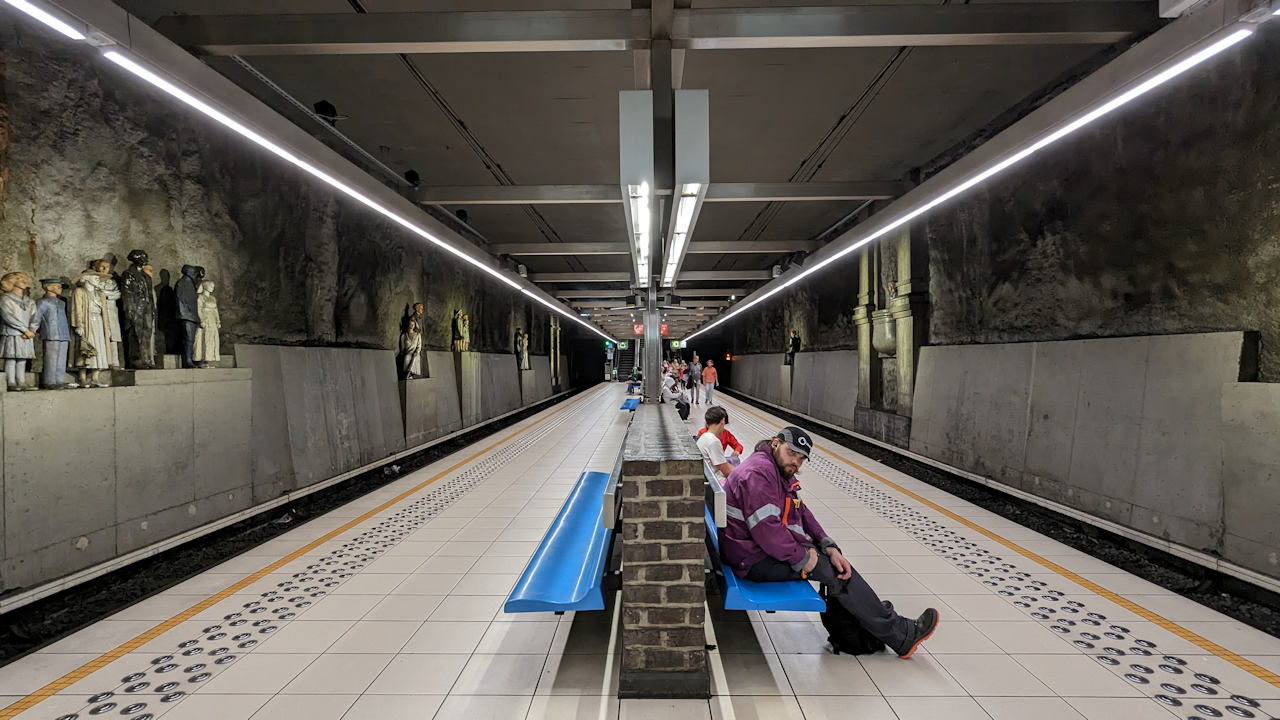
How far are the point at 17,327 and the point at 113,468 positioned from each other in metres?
1.12

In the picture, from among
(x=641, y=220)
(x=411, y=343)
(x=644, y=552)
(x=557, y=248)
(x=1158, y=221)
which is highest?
(x=557, y=248)

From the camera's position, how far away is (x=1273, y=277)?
3.11 meters

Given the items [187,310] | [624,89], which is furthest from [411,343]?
[624,89]

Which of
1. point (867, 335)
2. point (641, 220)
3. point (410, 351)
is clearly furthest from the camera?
point (867, 335)

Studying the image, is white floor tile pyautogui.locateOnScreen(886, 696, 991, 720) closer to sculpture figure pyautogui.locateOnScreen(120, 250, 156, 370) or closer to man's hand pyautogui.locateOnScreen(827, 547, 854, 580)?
man's hand pyautogui.locateOnScreen(827, 547, 854, 580)

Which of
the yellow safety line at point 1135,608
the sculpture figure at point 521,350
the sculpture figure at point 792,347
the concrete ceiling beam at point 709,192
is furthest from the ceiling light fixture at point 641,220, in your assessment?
the sculpture figure at point 521,350

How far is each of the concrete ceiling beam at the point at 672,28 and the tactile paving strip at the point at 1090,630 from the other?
3677 millimetres

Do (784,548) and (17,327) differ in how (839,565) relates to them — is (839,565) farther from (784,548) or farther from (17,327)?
(17,327)

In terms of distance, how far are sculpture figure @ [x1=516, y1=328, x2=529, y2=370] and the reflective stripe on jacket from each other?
13.5 metres

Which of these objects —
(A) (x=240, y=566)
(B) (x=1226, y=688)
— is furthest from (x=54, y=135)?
(B) (x=1226, y=688)

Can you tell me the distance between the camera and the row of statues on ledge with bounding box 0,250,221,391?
2.98 metres

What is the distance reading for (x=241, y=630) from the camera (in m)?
3.04

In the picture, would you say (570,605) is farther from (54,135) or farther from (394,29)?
(54,135)

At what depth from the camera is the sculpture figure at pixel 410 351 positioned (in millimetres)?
8156
